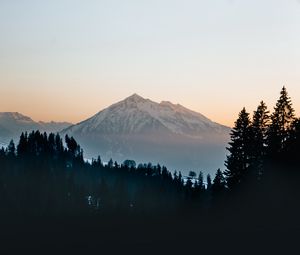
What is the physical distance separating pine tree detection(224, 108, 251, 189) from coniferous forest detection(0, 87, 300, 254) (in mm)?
114

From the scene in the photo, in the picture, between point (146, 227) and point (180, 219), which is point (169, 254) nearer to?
point (180, 219)

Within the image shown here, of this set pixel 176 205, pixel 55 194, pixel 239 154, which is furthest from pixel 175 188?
pixel 239 154

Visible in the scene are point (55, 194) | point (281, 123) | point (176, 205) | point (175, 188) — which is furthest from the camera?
point (175, 188)

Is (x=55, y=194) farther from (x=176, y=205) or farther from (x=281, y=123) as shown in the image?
(x=281, y=123)

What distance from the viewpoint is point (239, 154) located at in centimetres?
6212

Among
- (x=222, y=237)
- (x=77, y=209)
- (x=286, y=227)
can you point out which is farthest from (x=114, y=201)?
(x=286, y=227)

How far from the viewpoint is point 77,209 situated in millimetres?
141875

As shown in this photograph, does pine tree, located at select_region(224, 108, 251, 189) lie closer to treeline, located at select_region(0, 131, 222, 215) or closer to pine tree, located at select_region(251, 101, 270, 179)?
pine tree, located at select_region(251, 101, 270, 179)

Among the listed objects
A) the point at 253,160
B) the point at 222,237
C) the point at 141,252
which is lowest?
the point at 141,252

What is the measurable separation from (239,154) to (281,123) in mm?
5907

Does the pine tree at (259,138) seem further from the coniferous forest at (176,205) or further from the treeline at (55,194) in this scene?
the treeline at (55,194)

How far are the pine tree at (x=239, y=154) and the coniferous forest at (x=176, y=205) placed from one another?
114mm

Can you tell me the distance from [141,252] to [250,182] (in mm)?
50773

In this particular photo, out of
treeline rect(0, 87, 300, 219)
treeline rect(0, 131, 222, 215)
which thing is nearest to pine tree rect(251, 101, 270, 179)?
treeline rect(0, 87, 300, 219)
